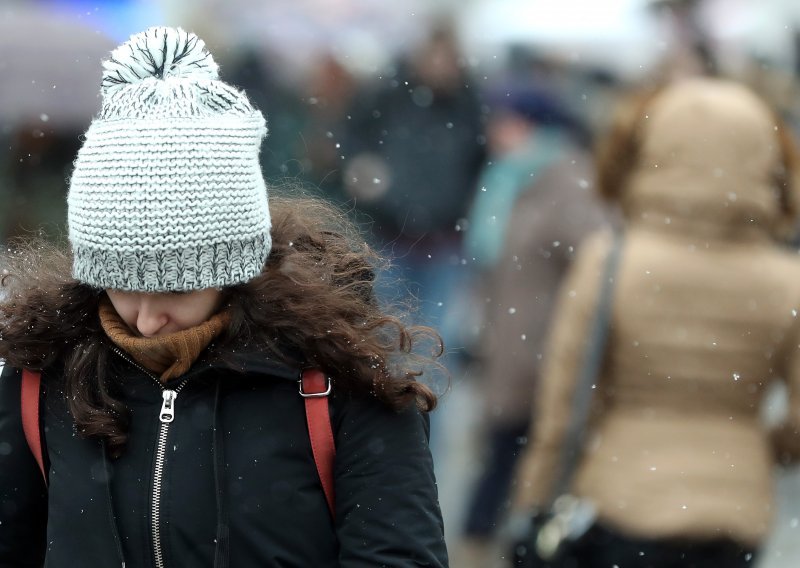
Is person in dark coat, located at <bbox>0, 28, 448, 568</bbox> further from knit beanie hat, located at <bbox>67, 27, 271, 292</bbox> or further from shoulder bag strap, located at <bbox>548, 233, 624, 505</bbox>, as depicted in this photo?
shoulder bag strap, located at <bbox>548, 233, 624, 505</bbox>

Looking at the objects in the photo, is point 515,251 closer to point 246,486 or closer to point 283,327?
point 283,327

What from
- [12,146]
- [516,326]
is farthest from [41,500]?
[12,146]

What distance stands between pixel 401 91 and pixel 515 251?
1.02 meters

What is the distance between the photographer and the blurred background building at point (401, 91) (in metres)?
5.18

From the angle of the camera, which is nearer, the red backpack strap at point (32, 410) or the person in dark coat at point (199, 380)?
the person in dark coat at point (199, 380)

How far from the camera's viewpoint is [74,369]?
2135 millimetres

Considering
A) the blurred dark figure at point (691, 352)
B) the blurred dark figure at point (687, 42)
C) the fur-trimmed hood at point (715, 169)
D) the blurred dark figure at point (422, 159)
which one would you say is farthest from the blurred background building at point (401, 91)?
the blurred dark figure at point (691, 352)

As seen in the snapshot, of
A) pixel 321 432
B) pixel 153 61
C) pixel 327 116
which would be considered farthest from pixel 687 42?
pixel 321 432

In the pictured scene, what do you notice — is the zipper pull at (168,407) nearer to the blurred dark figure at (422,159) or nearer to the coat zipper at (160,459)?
the coat zipper at (160,459)

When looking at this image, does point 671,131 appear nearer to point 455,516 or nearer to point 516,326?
point 516,326

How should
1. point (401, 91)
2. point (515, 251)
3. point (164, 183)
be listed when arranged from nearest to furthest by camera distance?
1. point (164, 183)
2. point (515, 251)
3. point (401, 91)

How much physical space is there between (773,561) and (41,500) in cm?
356

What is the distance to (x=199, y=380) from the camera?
208 cm

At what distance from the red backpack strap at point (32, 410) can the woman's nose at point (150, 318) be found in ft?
0.77
